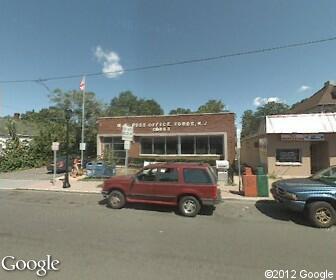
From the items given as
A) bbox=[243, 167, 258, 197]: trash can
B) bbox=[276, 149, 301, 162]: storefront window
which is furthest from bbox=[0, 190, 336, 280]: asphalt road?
bbox=[276, 149, 301, 162]: storefront window

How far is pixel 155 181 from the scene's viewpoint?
10.0m

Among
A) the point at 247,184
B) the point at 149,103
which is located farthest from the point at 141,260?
the point at 149,103

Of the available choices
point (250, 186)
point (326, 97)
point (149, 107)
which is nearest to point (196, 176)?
point (250, 186)

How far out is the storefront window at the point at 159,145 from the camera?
2594 centimetres

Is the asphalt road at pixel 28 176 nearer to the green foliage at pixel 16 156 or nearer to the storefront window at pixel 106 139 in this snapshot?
the green foliage at pixel 16 156

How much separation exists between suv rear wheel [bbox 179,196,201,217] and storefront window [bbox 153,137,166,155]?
53.6 ft

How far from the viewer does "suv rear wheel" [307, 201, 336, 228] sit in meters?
8.11

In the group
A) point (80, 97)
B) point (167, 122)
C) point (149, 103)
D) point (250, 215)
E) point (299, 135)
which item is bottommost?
point (250, 215)

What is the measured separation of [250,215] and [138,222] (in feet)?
12.5

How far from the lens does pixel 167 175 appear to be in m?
9.93

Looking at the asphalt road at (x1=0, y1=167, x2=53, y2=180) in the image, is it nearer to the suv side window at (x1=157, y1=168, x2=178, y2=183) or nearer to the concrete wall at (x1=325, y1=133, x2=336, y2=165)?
the suv side window at (x1=157, y1=168, x2=178, y2=183)

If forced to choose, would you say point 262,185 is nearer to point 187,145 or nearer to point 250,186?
point 250,186

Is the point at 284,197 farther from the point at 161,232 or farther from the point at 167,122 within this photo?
the point at 167,122

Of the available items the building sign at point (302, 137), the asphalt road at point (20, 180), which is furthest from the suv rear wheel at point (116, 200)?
the building sign at point (302, 137)
